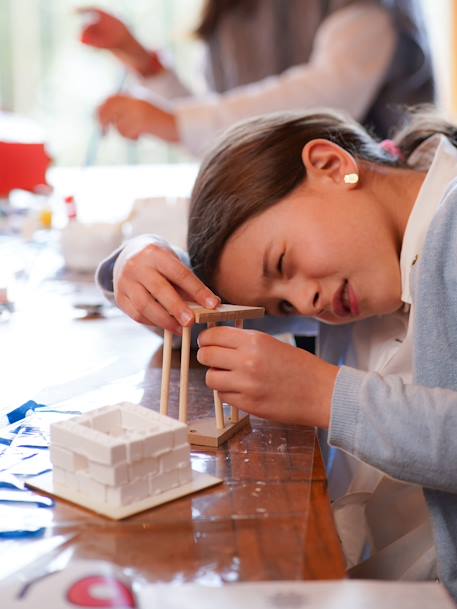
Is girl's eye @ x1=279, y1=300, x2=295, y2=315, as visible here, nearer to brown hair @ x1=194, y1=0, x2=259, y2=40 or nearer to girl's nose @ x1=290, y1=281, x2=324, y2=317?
girl's nose @ x1=290, y1=281, x2=324, y2=317

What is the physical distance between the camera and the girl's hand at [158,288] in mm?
873

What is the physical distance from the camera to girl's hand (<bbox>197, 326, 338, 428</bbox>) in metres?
0.79

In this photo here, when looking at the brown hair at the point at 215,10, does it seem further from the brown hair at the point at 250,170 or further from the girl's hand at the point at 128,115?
the brown hair at the point at 250,170

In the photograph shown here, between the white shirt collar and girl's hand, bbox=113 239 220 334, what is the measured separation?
0.85ft

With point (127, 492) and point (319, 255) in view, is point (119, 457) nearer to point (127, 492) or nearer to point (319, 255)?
point (127, 492)

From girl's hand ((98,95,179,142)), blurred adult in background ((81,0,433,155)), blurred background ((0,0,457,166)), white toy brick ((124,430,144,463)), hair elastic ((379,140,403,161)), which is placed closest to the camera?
white toy brick ((124,430,144,463))

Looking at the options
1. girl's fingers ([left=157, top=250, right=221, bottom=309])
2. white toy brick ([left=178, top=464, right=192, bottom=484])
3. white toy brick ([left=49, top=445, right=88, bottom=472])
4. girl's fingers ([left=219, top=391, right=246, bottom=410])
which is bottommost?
white toy brick ([left=178, top=464, right=192, bottom=484])

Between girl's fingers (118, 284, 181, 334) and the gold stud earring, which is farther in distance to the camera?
the gold stud earring

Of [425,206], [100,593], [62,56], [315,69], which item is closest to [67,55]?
[62,56]

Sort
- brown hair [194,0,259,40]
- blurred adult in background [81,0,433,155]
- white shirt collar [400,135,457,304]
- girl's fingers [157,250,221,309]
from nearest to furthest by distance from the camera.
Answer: girl's fingers [157,250,221,309] → white shirt collar [400,135,457,304] → blurred adult in background [81,0,433,155] → brown hair [194,0,259,40]

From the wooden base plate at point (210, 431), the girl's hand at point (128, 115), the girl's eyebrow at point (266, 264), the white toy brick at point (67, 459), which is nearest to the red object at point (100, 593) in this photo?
the white toy brick at point (67, 459)

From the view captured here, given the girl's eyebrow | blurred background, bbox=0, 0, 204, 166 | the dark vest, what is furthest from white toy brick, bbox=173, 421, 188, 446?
blurred background, bbox=0, 0, 204, 166

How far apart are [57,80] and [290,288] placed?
384 centimetres

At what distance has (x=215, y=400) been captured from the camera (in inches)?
32.6
